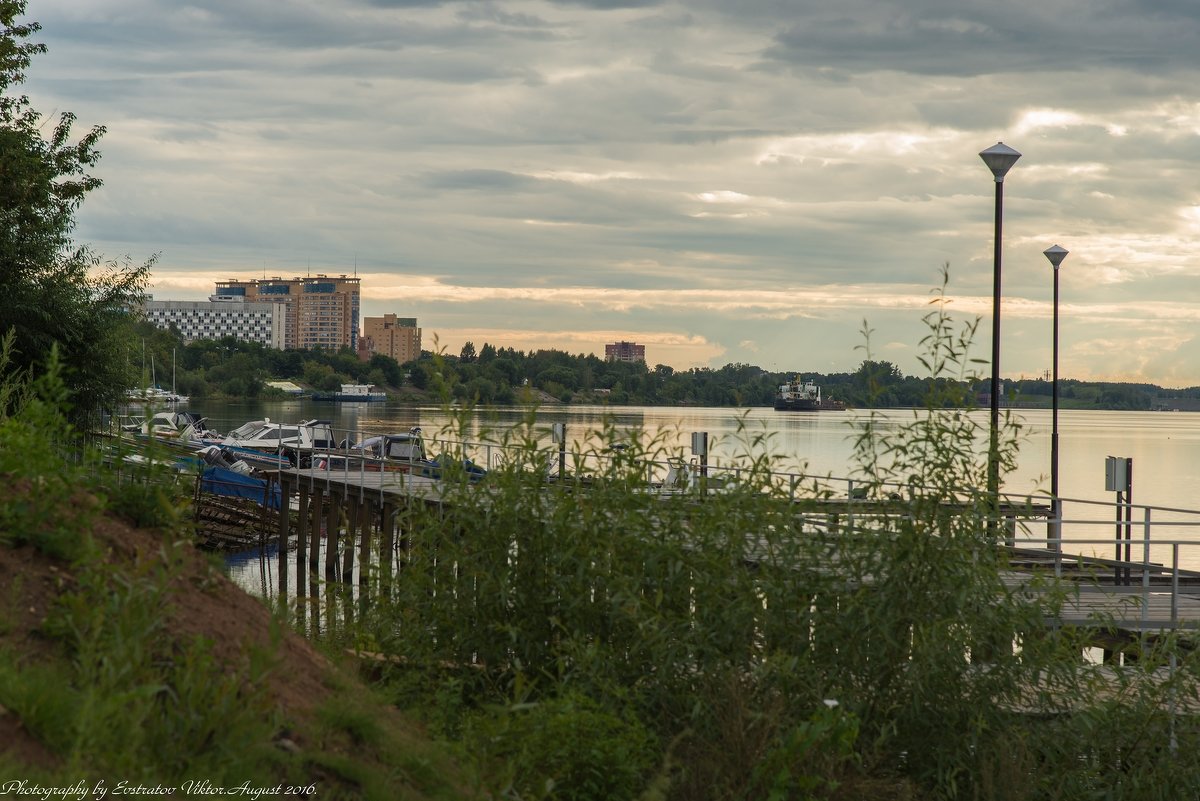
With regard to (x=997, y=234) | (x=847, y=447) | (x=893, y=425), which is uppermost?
(x=997, y=234)

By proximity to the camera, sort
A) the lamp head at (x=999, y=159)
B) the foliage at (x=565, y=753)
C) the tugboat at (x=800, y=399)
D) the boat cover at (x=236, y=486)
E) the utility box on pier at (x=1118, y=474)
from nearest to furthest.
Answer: the foliage at (x=565, y=753)
the lamp head at (x=999, y=159)
the utility box on pier at (x=1118, y=474)
the boat cover at (x=236, y=486)
the tugboat at (x=800, y=399)

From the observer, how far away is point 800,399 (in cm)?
15700

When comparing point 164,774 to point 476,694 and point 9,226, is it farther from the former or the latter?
point 9,226

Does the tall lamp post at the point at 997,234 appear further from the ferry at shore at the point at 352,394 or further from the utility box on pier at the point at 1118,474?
the ferry at shore at the point at 352,394

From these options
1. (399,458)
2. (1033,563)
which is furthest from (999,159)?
(399,458)

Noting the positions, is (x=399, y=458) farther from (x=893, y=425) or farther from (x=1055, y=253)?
(x=893, y=425)

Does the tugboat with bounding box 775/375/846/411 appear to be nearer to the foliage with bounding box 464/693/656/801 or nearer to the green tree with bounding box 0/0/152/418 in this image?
the green tree with bounding box 0/0/152/418

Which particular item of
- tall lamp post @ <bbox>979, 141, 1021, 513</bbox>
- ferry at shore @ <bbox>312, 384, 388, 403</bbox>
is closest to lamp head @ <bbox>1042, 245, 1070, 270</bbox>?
tall lamp post @ <bbox>979, 141, 1021, 513</bbox>

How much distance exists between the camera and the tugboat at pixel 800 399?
144 m

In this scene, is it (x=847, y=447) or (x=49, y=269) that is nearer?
(x=49, y=269)

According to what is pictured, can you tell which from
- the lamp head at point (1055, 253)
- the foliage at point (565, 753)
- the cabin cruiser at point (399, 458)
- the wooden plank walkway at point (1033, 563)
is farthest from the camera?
the lamp head at point (1055, 253)

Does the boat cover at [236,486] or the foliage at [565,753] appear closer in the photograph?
the foliage at [565,753]

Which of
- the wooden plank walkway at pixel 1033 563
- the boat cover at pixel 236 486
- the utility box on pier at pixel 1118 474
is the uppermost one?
→ the utility box on pier at pixel 1118 474

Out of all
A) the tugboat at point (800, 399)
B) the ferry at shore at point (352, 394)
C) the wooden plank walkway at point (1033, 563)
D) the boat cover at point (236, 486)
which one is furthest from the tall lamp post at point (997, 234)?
the ferry at shore at point (352, 394)
